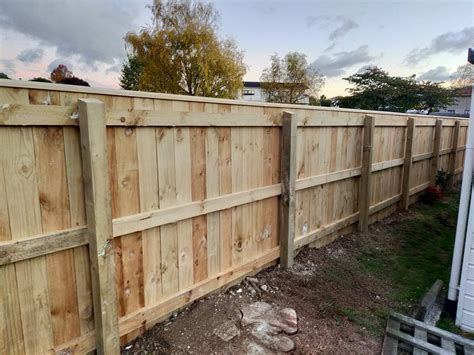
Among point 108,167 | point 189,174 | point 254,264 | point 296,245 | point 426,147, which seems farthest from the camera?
point 426,147

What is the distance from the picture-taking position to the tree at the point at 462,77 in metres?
28.4

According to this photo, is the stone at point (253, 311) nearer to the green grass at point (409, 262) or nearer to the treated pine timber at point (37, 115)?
the green grass at point (409, 262)

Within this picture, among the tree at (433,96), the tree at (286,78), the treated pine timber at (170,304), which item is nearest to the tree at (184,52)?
the tree at (286,78)

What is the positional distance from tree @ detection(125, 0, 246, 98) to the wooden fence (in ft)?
50.1

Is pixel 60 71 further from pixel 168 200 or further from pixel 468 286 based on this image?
pixel 468 286

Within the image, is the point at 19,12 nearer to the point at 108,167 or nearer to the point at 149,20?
the point at 149,20

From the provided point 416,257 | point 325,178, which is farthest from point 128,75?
point 416,257

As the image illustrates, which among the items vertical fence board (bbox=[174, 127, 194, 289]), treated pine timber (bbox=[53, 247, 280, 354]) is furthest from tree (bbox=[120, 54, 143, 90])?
vertical fence board (bbox=[174, 127, 194, 289])

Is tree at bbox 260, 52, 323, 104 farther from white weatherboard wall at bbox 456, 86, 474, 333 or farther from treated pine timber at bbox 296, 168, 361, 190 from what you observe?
white weatherboard wall at bbox 456, 86, 474, 333

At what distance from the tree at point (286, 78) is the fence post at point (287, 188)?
26.2m

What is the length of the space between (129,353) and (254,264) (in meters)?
1.32

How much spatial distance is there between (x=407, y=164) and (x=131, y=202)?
5.10 metres

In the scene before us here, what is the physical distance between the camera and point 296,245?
3.36m

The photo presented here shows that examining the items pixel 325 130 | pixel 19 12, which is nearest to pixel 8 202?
pixel 325 130
